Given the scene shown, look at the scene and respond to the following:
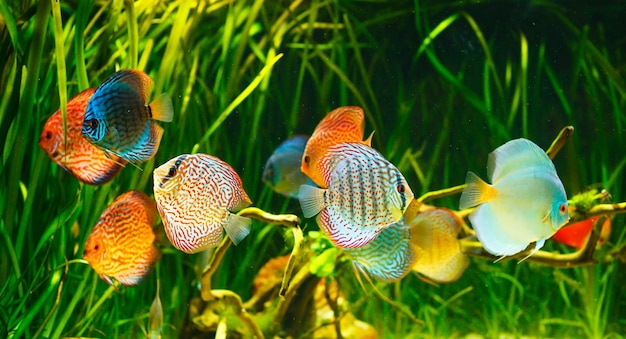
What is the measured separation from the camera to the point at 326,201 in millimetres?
1555

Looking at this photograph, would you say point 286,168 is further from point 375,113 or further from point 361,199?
point 361,199

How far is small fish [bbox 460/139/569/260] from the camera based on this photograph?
1.51 metres

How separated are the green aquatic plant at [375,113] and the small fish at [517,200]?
1541mm

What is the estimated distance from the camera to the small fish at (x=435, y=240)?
227cm

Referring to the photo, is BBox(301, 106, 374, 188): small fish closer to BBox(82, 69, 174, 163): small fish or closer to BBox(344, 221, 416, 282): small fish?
BBox(344, 221, 416, 282): small fish

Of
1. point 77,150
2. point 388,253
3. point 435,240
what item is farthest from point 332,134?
point 77,150

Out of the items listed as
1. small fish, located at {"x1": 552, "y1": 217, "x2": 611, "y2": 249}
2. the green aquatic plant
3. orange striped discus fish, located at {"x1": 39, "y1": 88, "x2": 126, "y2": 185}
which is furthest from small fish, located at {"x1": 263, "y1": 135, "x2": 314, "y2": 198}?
small fish, located at {"x1": 552, "y1": 217, "x2": 611, "y2": 249}

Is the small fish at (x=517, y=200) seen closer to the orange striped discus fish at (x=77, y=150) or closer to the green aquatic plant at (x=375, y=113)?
the orange striped discus fish at (x=77, y=150)

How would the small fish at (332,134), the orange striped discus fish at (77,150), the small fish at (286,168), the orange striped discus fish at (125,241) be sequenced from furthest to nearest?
the small fish at (286,168)
the orange striped discus fish at (125,241)
the orange striped discus fish at (77,150)
the small fish at (332,134)

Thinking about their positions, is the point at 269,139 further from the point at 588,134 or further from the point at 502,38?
the point at 588,134

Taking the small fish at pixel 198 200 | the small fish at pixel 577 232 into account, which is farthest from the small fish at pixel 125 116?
the small fish at pixel 577 232

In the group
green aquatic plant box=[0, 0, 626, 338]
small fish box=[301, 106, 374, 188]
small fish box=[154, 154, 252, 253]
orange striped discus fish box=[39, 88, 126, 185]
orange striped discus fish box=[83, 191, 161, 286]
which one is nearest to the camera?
small fish box=[154, 154, 252, 253]

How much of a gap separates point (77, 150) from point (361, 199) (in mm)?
1252

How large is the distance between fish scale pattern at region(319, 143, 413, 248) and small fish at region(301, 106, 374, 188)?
0.34 meters
